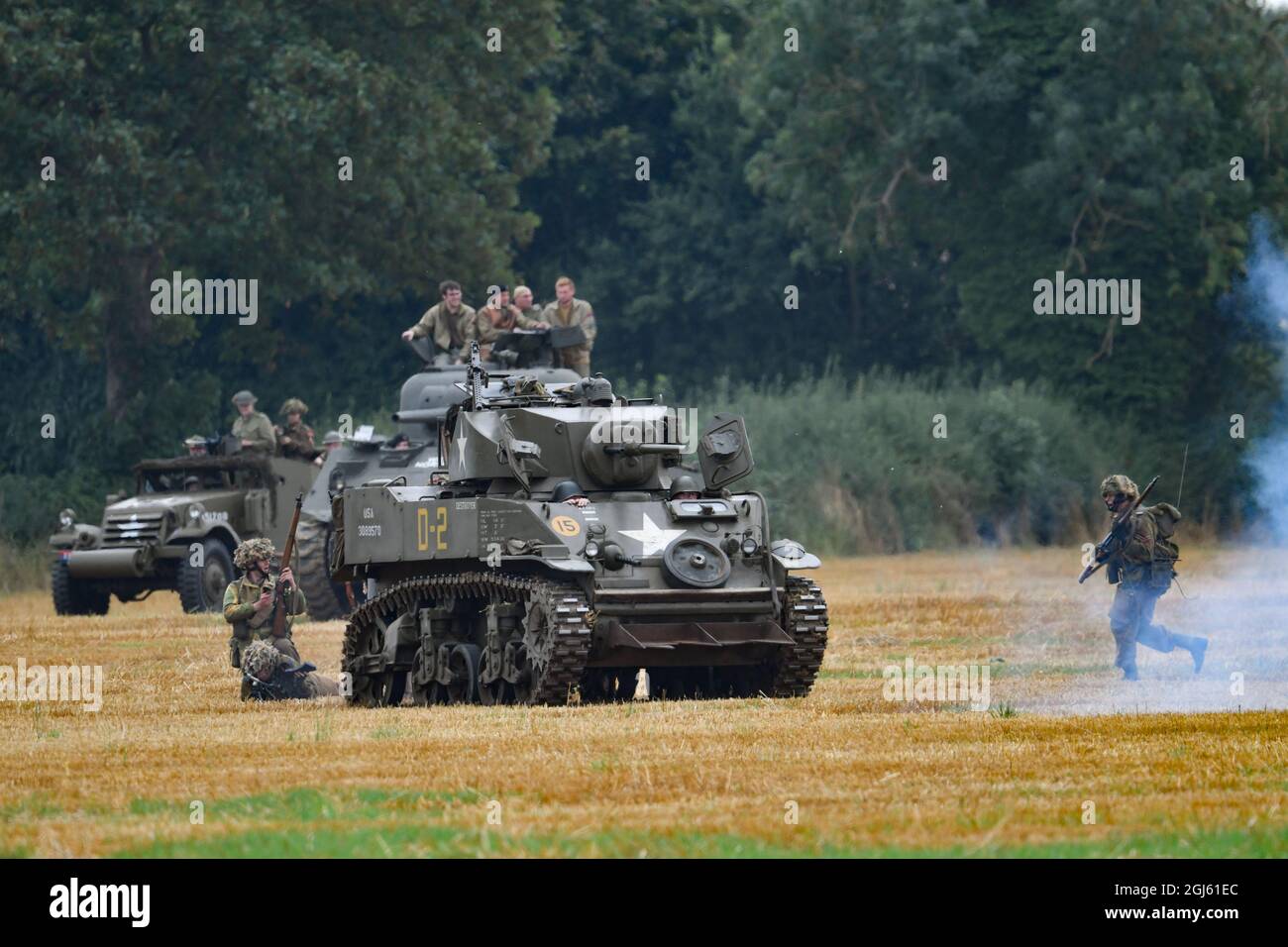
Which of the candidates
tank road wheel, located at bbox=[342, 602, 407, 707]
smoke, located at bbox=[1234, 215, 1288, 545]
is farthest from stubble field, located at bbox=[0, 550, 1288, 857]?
smoke, located at bbox=[1234, 215, 1288, 545]

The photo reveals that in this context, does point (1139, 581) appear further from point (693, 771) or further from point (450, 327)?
point (450, 327)

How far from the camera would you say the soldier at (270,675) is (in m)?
19.6

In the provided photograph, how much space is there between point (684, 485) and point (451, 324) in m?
9.39

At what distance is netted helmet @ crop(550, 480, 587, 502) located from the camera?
19.4 m

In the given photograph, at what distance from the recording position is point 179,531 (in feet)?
106

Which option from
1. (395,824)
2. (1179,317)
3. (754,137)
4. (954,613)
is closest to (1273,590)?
(954,613)
